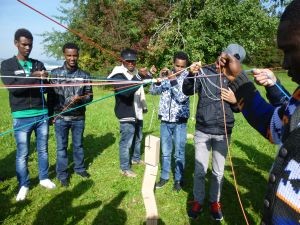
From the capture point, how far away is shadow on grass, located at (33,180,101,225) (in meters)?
4.33

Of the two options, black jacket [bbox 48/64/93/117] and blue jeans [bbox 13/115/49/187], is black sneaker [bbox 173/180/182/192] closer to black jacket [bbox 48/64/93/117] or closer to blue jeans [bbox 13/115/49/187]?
black jacket [bbox 48/64/93/117]

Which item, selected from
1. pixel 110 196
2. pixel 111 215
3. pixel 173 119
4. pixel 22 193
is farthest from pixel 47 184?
pixel 173 119

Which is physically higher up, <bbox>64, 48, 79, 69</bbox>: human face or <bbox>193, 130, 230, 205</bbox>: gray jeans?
<bbox>64, 48, 79, 69</bbox>: human face

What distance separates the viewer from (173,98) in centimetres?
519

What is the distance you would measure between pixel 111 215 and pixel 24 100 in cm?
207

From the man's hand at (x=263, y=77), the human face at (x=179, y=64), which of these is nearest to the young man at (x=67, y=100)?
the human face at (x=179, y=64)

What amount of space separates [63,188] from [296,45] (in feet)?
15.2

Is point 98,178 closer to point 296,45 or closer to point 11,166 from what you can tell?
point 11,166

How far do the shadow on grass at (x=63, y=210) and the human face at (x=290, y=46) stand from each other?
11.7 feet

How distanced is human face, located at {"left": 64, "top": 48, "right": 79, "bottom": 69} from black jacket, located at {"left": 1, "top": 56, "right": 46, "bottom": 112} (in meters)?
0.41

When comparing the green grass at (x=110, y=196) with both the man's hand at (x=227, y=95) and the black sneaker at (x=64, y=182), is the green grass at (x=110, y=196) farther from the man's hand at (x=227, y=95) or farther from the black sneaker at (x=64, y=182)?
the man's hand at (x=227, y=95)

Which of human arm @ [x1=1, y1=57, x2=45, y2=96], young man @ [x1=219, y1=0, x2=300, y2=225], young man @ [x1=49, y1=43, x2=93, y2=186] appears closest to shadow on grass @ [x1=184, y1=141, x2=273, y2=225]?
young man @ [x1=49, y1=43, x2=93, y2=186]

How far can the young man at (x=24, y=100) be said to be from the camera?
4629 mm

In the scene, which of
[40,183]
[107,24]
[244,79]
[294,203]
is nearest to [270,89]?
[244,79]
